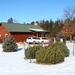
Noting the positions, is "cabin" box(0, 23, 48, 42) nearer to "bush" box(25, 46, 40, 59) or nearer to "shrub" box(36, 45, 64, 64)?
"bush" box(25, 46, 40, 59)

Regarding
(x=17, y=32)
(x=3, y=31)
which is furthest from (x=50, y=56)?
(x=3, y=31)

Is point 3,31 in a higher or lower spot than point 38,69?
higher

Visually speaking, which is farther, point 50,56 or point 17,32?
point 17,32

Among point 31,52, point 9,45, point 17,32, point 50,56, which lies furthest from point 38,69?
point 17,32

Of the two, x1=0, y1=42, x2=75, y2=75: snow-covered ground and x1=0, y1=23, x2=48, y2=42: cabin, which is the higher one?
x1=0, y1=23, x2=48, y2=42: cabin

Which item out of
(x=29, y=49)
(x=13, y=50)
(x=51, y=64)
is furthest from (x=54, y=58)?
(x=13, y=50)

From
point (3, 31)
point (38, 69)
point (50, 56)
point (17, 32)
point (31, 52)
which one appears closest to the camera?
point (38, 69)

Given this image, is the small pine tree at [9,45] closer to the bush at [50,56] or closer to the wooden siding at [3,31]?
the bush at [50,56]

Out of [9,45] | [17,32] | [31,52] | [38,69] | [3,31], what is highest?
[3,31]

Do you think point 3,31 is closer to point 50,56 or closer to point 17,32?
point 17,32

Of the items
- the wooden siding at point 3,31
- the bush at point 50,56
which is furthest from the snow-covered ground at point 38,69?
the wooden siding at point 3,31

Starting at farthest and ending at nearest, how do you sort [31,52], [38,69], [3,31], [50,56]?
[3,31] → [31,52] → [50,56] → [38,69]

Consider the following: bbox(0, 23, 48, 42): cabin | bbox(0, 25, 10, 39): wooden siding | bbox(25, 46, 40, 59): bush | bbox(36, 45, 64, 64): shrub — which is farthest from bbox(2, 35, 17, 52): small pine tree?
bbox(0, 25, 10, 39): wooden siding

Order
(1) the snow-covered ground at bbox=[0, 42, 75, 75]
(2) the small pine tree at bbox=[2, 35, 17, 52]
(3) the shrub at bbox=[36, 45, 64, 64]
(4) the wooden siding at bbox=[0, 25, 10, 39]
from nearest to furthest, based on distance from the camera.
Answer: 1. (1) the snow-covered ground at bbox=[0, 42, 75, 75]
2. (3) the shrub at bbox=[36, 45, 64, 64]
3. (2) the small pine tree at bbox=[2, 35, 17, 52]
4. (4) the wooden siding at bbox=[0, 25, 10, 39]
